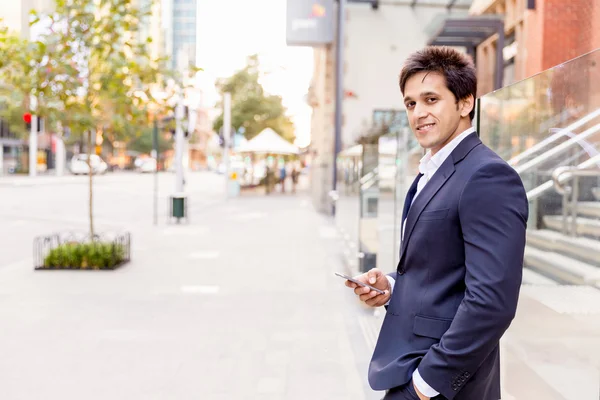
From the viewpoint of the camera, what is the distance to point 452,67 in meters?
1.94

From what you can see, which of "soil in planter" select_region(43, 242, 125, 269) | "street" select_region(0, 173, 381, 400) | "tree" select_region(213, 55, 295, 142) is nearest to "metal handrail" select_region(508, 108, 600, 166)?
"street" select_region(0, 173, 381, 400)

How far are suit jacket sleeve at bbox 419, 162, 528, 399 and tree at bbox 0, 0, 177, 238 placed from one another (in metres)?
8.73

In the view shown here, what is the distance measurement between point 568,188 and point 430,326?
1.26m

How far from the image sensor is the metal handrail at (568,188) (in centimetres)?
269

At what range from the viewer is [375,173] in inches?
313

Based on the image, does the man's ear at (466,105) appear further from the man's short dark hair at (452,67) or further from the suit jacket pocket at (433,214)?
the suit jacket pocket at (433,214)

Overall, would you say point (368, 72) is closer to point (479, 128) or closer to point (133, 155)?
point (479, 128)

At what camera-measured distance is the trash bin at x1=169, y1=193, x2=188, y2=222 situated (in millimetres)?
16766

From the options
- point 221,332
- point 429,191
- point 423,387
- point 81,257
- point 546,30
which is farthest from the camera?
point 546,30

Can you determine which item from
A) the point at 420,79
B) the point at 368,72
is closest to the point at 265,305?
the point at 420,79

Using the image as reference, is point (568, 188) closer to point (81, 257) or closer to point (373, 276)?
point (373, 276)

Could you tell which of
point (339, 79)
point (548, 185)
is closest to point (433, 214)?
point (548, 185)

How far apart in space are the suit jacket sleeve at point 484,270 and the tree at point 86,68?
873 centimetres

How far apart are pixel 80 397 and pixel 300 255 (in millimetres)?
7355
